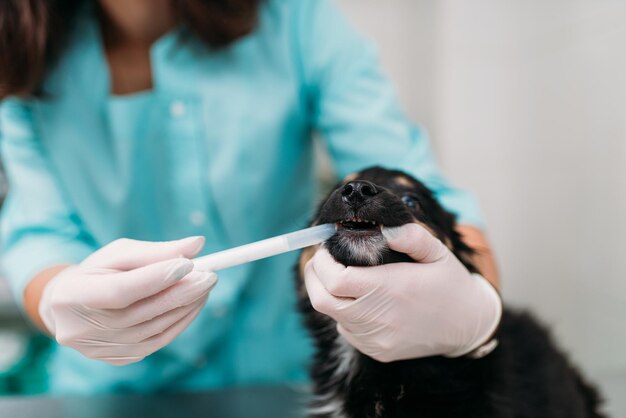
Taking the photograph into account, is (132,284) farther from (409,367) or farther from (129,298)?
(409,367)

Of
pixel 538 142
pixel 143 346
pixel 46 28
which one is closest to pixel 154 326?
pixel 143 346

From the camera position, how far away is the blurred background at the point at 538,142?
1.81m

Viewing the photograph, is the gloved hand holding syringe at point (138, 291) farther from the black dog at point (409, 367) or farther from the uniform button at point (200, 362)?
the uniform button at point (200, 362)

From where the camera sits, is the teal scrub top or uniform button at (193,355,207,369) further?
uniform button at (193,355,207,369)

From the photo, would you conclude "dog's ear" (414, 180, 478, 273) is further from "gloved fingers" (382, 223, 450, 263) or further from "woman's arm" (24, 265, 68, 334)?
"woman's arm" (24, 265, 68, 334)

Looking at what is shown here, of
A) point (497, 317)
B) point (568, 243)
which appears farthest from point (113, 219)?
point (568, 243)

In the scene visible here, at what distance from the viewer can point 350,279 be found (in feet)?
2.82

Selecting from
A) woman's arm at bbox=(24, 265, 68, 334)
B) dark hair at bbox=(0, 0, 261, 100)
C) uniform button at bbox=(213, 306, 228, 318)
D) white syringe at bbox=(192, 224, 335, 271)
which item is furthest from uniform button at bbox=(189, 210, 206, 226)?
white syringe at bbox=(192, 224, 335, 271)

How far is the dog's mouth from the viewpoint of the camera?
0.91 m

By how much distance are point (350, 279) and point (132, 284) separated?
1.19 ft

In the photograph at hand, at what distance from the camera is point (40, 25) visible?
1326 mm

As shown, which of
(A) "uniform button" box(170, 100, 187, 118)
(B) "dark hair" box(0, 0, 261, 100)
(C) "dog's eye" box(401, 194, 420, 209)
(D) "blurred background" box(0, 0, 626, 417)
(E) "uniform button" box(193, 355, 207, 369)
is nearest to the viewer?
(C) "dog's eye" box(401, 194, 420, 209)

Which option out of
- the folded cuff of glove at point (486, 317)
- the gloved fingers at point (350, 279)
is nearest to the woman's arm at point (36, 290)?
the gloved fingers at point (350, 279)

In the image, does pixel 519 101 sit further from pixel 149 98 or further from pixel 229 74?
pixel 149 98
